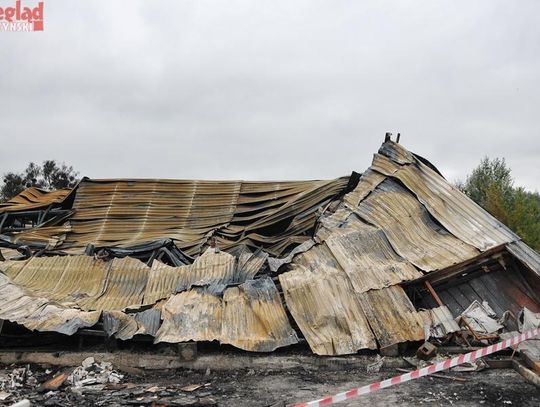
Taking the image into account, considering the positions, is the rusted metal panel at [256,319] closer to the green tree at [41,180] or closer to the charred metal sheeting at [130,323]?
the charred metal sheeting at [130,323]

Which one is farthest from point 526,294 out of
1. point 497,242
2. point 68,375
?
point 68,375

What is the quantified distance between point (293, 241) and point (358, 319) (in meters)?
4.00

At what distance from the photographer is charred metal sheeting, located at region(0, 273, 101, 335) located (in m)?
8.38

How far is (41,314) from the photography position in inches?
345

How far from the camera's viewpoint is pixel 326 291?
890 cm

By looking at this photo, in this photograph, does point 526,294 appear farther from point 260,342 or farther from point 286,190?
point 286,190

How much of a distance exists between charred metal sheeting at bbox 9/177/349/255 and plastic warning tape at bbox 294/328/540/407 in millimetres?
5642

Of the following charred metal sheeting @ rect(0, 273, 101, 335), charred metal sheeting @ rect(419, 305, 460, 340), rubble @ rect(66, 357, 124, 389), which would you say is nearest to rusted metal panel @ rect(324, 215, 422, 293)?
charred metal sheeting @ rect(419, 305, 460, 340)

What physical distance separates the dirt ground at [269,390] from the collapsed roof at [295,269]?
1.88 ft

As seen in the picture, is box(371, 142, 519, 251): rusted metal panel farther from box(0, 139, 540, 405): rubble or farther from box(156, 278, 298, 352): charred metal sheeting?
box(156, 278, 298, 352): charred metal sheeting

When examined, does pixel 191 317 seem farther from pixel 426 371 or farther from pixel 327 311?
pixel 426 371

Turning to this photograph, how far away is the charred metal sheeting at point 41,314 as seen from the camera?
838cm

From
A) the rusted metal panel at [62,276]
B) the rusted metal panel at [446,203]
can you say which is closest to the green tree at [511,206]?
the rusted metal panel at [446,203]

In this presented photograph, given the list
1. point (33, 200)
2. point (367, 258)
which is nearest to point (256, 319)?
point (367, 258)
